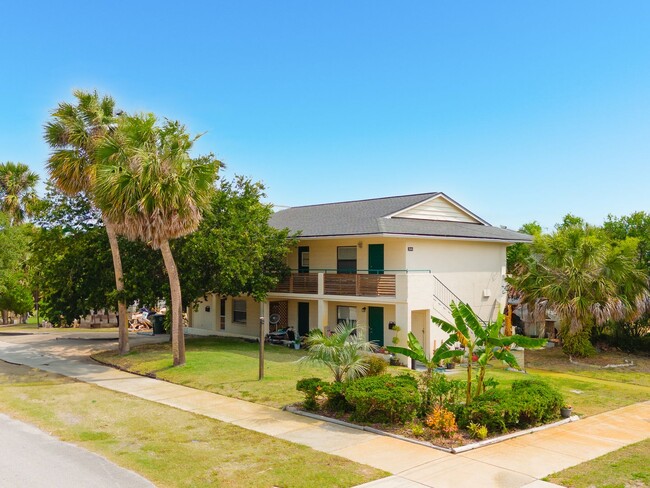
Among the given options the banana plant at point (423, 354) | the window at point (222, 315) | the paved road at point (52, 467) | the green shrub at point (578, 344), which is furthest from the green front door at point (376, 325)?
the paved road at point (52, 467)

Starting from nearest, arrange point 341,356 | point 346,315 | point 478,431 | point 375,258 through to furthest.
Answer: point 478,431 → point 341,356 → point 375,258 → point 346,315

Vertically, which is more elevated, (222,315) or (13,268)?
(13,268)

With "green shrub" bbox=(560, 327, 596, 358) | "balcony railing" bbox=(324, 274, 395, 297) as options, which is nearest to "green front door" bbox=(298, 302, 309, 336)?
"balcony railing" bbox=(324, 274, 395, 297)

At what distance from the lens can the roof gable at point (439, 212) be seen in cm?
2698

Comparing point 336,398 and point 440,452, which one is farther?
point 336,398

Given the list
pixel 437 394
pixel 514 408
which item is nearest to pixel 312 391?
pixel 437 394

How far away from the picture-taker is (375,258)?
2502cm

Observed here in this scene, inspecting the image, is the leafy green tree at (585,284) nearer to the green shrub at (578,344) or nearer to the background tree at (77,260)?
the green shrub at (578,344)

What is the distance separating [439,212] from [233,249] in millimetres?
11051

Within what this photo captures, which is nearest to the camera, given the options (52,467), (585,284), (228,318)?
(52,467)

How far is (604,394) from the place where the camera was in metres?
17.3

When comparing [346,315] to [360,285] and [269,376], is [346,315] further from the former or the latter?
[269,376]

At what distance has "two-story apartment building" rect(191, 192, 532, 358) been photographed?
2339 centimetres

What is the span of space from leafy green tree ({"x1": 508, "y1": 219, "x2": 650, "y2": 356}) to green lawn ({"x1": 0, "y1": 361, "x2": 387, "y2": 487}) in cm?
1647
